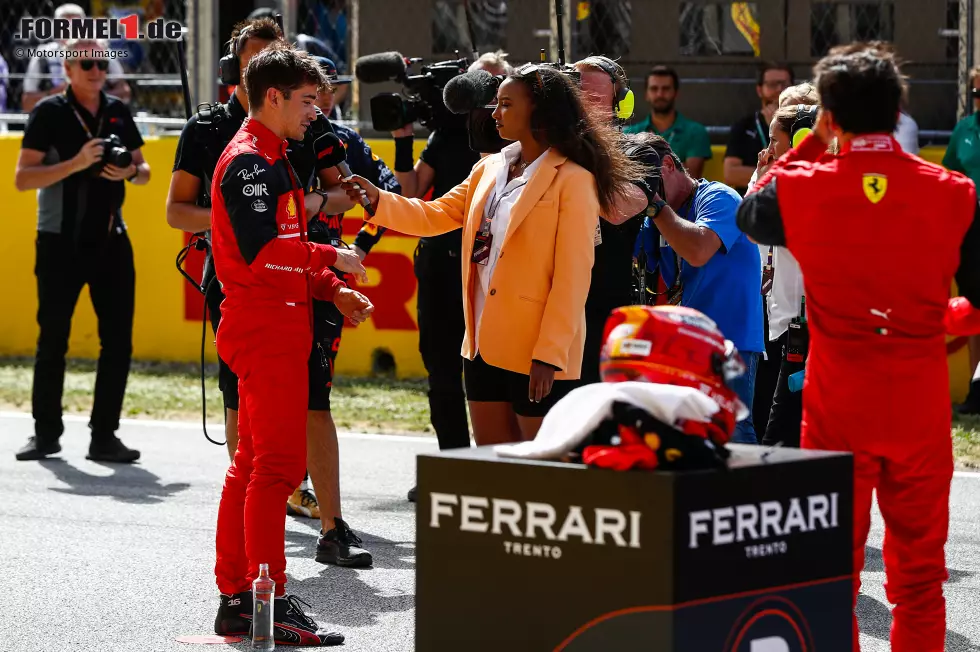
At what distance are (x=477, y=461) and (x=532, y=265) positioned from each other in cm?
177

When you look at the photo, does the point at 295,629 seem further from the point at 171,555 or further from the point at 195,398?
the point at 195,398

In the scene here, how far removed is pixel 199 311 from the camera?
11.2m

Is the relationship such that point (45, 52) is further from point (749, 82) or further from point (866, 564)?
point (866, 564)

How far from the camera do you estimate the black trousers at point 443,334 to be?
693cm

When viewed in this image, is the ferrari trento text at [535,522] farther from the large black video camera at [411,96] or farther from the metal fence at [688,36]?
the metal fence at [688,36]

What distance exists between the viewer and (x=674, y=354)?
11.1 ft

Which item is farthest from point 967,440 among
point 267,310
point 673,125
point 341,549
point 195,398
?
point 267,310

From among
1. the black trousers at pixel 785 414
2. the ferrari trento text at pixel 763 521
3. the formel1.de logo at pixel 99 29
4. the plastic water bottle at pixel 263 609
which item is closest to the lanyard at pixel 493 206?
the black trousers at pixel 785 414

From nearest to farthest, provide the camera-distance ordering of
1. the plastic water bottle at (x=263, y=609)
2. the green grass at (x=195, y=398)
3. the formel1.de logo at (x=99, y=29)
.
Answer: the plastic water bottle at (x=263, y=609) → the formel1.de logo at (x=99, y=29) → the green grass at (x=195, y=398)

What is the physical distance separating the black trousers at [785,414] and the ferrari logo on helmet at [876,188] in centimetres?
178

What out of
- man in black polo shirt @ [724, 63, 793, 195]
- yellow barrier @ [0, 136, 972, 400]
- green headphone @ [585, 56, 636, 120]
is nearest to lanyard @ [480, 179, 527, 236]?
green headphone @ [585, 56, 636, 120]

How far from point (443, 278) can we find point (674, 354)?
11.9 ft

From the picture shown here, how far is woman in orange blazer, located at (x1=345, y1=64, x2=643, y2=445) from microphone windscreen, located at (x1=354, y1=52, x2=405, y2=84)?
207cm

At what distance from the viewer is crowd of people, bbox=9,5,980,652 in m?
3.78
